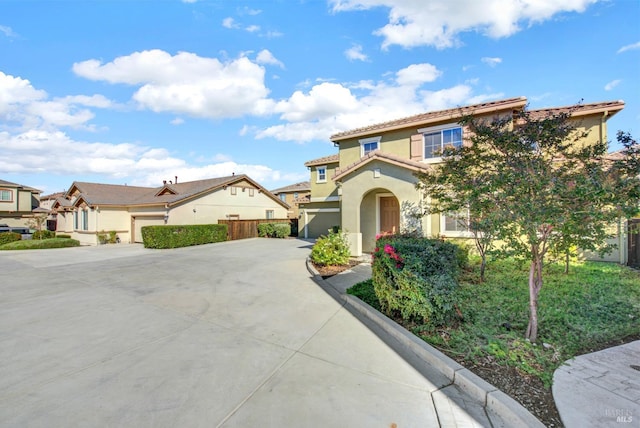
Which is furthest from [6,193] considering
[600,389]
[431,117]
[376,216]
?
[600,389]

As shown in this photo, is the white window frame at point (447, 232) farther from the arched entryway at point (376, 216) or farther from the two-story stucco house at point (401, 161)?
the arched entryway at point (376, 216)

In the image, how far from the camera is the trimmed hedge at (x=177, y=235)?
17266 millimetres

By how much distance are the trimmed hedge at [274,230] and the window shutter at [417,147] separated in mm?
13330

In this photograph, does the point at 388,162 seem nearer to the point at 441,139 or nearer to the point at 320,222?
the point at 441,139

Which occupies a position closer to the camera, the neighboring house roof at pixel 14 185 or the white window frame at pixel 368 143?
the white window frame at pixel 368 143

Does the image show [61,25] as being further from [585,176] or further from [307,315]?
[585,176]

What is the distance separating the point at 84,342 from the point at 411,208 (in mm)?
9526

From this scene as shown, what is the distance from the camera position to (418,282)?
14.8 ft

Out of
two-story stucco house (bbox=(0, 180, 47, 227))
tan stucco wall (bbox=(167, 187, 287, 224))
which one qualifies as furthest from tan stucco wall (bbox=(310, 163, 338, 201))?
two-story stucco house (bbox=(0, 180, 47, 227))

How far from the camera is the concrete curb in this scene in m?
2.58

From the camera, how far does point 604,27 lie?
7652 mm

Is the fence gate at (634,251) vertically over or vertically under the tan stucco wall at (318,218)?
under

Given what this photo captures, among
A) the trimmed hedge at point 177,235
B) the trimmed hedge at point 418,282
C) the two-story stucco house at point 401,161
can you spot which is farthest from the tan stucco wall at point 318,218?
the trimmed hedge at point 418,282

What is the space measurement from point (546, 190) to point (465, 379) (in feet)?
8.25
